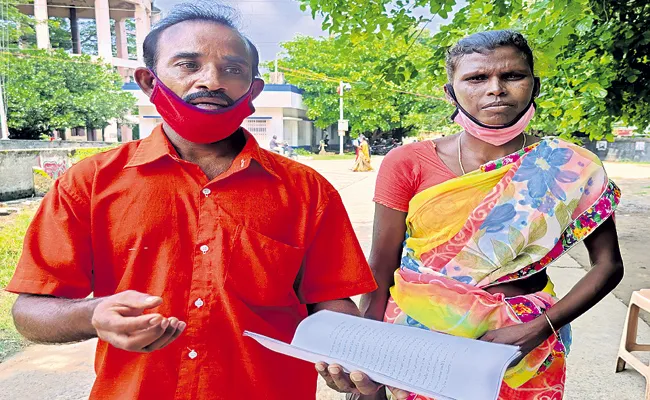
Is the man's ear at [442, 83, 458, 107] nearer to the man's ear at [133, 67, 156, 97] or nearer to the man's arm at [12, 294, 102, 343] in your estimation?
the man's ear at [133, 67, 156, 97]

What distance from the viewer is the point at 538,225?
1.56m

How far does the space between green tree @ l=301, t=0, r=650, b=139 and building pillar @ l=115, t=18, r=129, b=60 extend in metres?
32.0

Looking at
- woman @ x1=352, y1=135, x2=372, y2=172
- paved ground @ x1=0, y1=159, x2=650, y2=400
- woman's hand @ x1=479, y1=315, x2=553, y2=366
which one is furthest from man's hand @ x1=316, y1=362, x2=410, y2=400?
woman @ x1=352, y1=135, x2=372, y2=172

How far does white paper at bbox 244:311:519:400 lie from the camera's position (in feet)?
3.40

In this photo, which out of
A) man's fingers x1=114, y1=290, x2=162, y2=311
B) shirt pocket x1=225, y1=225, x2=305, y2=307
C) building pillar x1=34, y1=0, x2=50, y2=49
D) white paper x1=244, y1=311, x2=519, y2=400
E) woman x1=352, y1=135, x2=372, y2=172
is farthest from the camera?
building pillar x1=34, y1=0, x2=50, y2=49

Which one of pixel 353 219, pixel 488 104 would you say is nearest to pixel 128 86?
pixel 353 219

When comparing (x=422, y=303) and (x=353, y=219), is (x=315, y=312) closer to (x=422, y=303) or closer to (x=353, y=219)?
(x=422, y=303)

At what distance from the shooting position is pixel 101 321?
0.96 m

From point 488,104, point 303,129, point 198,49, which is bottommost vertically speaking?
point 303,129

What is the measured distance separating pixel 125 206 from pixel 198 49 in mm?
413

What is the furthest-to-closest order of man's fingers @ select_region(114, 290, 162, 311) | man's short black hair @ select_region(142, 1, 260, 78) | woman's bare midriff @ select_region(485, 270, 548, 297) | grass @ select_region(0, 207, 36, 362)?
grass @ select_region(0, 207, 36, 362) < woman's bare midriff @ select_region(485, 270, 548, 297) < man's short black hair @ select_region(142, 1, 260, 78) < man's fingers @ select_region(114, 290, 162, 311)

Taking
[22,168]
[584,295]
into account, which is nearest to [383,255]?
[584,295]

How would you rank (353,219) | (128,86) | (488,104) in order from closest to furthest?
(488,104), (353,219), (128,86)

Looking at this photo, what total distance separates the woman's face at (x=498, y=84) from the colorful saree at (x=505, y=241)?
157 millimetres
